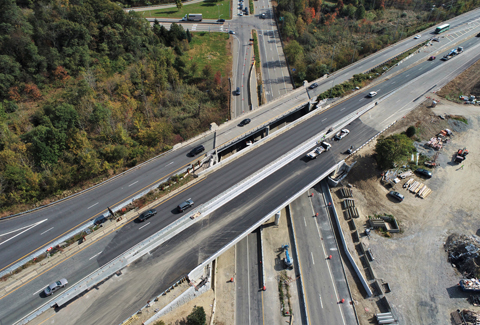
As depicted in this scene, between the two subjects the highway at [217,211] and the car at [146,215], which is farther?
the car at [146,215]

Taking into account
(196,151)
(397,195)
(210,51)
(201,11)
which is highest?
(201,11)

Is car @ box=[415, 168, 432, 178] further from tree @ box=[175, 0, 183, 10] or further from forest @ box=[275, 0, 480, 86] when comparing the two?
tree @ box=[175, 0, 183, 10]

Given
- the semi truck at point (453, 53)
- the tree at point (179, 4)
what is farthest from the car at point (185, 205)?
the tree at point (179, 4)

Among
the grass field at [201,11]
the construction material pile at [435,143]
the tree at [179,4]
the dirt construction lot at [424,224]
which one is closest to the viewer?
the dirt construction lot at [424,224]

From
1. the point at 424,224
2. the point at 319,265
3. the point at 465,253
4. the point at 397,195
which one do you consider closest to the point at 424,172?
the point at 397,195

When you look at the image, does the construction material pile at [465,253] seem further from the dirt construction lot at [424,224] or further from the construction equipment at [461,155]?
the construction equipment at [461,155]

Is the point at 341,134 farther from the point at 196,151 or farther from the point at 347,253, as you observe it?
the point at 196,151
